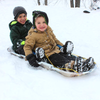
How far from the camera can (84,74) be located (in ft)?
7.06

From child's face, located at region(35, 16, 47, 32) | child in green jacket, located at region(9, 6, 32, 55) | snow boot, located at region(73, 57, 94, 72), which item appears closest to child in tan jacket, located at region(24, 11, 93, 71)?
child's face, located at region(35, 16, 47, 32)

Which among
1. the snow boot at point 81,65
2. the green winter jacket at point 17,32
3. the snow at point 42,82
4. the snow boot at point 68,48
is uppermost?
the green winter jacket at point 17,32

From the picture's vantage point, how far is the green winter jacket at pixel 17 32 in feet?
9.43

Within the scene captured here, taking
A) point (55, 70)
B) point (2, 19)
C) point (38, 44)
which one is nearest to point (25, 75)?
point (55, 70)

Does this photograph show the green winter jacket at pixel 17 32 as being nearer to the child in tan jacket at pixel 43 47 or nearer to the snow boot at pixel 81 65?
the child in tan jacket at pixel 43 47

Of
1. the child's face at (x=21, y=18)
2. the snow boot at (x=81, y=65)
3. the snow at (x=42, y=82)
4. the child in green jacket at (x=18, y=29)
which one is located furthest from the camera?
the child's face at (x=21, y=18)

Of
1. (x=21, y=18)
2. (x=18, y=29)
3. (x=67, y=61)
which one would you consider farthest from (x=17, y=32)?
(x=67, y=61)

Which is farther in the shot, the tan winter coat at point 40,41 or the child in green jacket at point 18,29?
the child in green jacket at point 18,29

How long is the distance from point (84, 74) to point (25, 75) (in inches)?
37.8

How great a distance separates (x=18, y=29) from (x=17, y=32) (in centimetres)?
8

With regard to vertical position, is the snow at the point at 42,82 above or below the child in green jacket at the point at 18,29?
below

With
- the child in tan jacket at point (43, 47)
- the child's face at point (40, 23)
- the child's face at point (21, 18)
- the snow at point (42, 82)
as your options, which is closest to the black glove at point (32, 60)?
the child in tan jacket at point (43, 47)

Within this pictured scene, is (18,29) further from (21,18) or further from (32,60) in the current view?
(32,60)

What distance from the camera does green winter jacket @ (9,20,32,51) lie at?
2.87 metres
